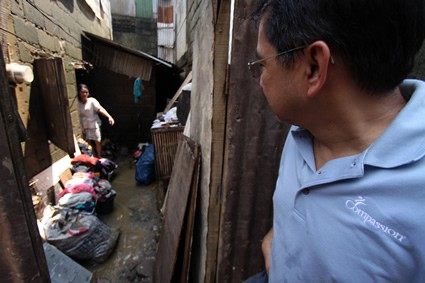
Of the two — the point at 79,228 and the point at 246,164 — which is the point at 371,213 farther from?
the point at 79,228

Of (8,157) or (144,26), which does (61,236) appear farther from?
(144,26)

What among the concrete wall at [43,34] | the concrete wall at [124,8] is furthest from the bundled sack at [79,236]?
the concrete wall at [124,8]

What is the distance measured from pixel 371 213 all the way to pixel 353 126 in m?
0.27

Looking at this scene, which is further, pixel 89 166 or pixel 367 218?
pixel 89 166

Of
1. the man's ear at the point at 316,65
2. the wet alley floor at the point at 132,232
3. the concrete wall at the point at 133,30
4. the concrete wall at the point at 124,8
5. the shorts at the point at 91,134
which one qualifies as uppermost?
the concrete wall at the point at 124,8

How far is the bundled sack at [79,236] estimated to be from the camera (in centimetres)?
266

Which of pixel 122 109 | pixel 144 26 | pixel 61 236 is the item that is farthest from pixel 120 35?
pixel 61 236

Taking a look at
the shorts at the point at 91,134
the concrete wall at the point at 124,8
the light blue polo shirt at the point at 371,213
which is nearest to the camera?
the light blue polo shirt at the point at 371,213

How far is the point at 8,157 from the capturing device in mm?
682

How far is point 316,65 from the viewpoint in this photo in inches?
26.5

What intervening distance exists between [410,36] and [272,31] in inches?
15.4

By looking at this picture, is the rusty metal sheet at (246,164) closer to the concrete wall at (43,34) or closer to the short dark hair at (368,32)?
the short dark hair at (368,32)

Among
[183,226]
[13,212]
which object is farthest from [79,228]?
[13,212]

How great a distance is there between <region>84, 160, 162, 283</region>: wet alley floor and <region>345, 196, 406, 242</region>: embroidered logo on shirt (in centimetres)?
281
